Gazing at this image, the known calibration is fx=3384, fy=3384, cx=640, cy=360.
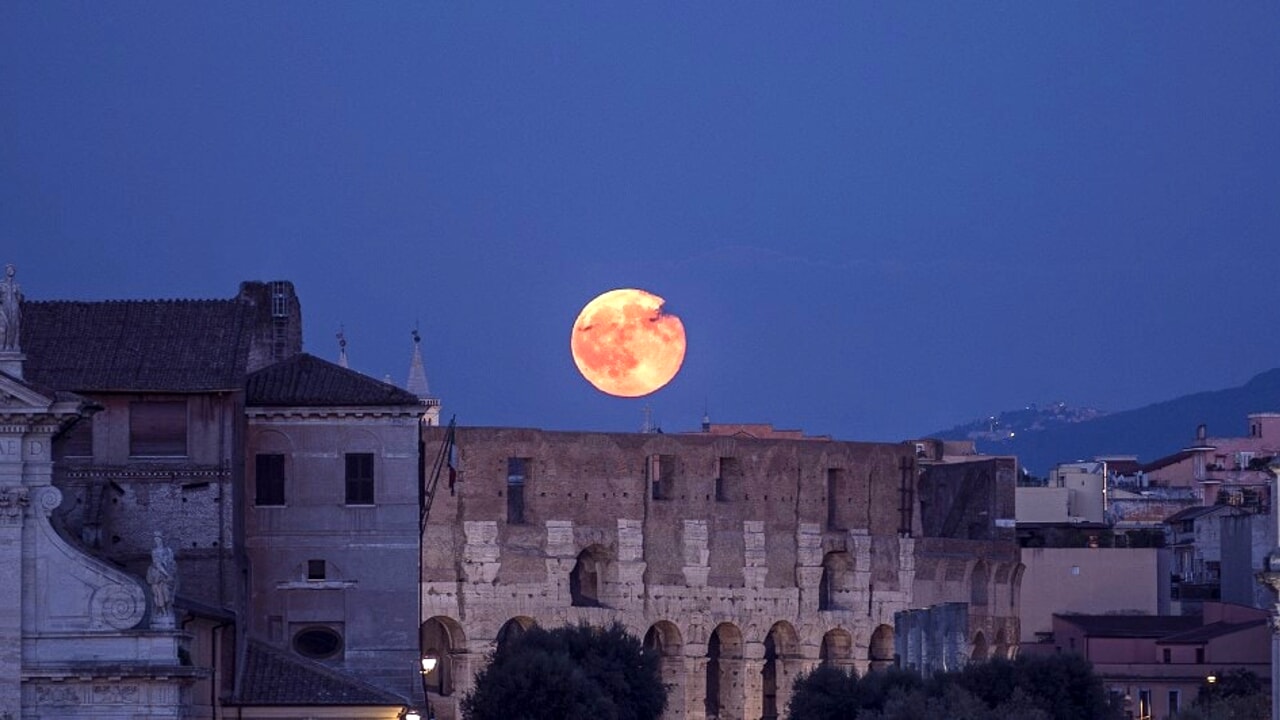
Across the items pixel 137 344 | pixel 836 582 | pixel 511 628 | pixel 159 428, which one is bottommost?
pixel 511 628

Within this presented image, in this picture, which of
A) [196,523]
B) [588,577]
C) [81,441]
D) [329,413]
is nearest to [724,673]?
[588,577]

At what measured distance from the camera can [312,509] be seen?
58.5 metres

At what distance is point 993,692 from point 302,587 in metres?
23.8

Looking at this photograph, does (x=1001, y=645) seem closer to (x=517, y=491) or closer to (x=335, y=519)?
(x=517, y=491)

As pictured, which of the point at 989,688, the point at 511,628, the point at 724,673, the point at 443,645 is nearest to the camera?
the point at 989,688

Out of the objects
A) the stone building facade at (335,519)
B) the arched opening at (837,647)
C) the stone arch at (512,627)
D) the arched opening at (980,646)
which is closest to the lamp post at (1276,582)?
the stone building facade at (335,519)

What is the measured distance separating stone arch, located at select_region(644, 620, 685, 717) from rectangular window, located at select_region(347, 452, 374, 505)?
3497cm

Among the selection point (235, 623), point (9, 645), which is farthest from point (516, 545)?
point (9, 645)

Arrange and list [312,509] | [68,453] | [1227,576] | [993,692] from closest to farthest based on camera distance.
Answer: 1. [68,453]
2. [312,509]
3. [993,692]
4. [1227,576]

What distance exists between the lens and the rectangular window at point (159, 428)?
55688 millimetres

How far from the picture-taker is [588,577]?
9219 centimetres

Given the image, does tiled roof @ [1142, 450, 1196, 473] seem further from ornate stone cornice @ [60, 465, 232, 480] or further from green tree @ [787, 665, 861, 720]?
ornate stone cornice @ [60, 465, 232, 480]

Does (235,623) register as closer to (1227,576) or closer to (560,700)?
(560,700)

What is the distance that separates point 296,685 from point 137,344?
6.45 meters
